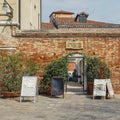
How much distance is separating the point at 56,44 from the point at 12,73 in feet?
11.5

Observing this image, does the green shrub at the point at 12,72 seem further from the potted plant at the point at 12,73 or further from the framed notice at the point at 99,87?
the framed notice at the point at 99,87

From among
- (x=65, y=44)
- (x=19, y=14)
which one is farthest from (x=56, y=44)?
(x=19, y=14)

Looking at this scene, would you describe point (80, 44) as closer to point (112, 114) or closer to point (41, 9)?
point (112, 114)

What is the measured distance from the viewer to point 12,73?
20016 millimetres

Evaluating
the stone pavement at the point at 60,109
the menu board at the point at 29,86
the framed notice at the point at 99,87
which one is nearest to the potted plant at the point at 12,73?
the stone pavement at the point at 60,109

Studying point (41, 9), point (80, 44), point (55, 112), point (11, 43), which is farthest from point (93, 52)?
point (41, 9)

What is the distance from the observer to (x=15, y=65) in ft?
65.9

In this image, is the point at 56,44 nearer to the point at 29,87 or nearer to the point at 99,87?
the point at 99,87

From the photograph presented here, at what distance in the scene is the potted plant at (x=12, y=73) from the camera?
64.9 ft

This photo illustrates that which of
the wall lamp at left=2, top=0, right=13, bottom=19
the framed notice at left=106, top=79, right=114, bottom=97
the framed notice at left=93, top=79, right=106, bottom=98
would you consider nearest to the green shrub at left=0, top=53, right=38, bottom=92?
the wall lamp at left=2, top=0, right=13, bottom=19

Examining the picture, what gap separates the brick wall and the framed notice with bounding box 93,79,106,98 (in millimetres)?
2289

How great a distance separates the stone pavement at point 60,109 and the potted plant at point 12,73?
0.57 m

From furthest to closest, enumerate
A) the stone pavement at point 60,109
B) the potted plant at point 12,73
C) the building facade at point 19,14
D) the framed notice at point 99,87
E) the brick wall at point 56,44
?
the building facade at point 19,14 → the brick wall at point 56,44 → the framed notice at point 99,87 → the potted plant at point 12,73 → the stone pavement at point 60,109

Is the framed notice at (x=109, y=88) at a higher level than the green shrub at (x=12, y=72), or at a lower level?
lower
